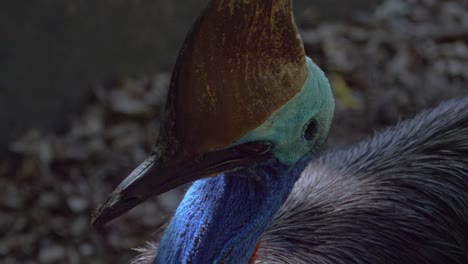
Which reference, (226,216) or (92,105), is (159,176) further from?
(92,105)

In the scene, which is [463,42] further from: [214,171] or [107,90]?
[214,171]

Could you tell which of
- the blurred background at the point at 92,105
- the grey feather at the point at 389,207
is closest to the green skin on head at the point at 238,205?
the grey feather at the point at 389,207

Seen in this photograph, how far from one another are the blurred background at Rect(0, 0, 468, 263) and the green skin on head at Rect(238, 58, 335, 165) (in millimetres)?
1134

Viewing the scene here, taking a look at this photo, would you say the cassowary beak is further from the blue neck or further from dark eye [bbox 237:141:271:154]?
the blue neck

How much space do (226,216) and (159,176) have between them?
24 cm

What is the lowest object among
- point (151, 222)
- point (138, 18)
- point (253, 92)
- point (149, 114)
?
point (151, 222)

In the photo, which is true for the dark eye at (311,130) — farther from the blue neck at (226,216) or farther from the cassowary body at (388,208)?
the cassowary body at (388,208)

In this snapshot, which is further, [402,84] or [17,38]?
[402,84]

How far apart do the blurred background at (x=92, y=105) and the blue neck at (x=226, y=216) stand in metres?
0.95

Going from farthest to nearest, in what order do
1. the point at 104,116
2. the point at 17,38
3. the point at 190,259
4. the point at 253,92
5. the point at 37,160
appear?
the point at 104,116, the point at 37,160, the point at 17,38, the point at 190,259, the point at 253,92

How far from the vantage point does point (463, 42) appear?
386 cm

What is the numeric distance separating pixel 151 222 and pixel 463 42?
1.89 metres

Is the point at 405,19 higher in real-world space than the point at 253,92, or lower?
lower

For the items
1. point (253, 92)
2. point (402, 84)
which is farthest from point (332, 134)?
point (253, 92)
